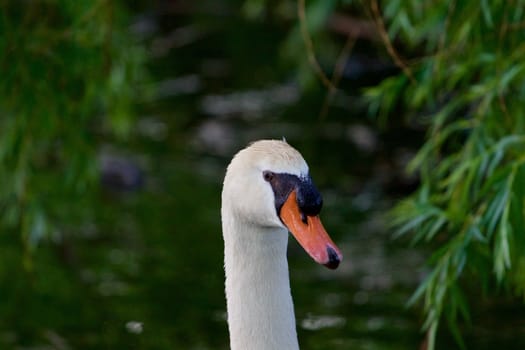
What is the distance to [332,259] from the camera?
388 centimetres

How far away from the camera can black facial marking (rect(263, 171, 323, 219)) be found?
13.1ft

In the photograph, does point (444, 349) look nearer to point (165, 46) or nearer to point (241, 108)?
point (241, 108)

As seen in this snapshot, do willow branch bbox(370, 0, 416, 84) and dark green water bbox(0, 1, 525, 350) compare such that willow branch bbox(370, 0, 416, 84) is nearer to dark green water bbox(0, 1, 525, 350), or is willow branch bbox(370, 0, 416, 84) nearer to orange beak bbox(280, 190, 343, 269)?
orange beak bbox(280, 190, 343, 269)

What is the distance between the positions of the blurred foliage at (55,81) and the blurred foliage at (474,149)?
1.43m

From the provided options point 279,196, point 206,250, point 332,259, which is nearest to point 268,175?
point 279,196

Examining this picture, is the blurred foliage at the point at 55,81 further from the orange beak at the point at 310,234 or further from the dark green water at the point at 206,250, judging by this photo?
the orange beak at the point at 310,234

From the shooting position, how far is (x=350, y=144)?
11.9 m

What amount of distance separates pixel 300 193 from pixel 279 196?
65 millimetres

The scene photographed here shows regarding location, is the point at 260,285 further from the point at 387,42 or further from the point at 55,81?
the point at 55,81

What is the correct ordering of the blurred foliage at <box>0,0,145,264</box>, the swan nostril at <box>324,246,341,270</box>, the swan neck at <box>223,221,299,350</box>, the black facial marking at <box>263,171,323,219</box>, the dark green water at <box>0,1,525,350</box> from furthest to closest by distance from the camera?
1. the dark green water at <box>0,1,525,350</box>
2. the blurred foliage at <box>0,0,145,264</box>
3. the swan neck at <box>223,221,299,350</box>
4. the black facial marking at <box>263,171,323,219</box>
5. the swan nostril at <box>324,246,341,270</box>

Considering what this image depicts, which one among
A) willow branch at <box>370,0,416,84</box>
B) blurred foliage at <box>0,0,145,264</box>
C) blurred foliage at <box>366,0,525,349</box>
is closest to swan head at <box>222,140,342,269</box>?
blurred foliage at <box>366,0,525,349</box>

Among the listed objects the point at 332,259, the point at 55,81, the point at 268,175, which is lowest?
the point at 332,259

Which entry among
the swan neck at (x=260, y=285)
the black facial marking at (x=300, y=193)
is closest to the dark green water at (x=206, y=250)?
the swan neck at (x=260, y=285)

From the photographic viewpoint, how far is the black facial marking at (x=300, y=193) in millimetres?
3979
